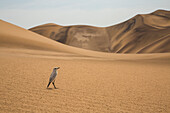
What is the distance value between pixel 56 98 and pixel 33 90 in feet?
4.41

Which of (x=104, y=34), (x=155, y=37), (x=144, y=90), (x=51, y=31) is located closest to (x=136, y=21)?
(x=104, y=34)

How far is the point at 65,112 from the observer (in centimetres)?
503

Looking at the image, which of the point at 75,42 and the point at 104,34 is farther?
the point at 104,34

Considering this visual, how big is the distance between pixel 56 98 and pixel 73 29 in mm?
92164

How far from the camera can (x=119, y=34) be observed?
3401 inches

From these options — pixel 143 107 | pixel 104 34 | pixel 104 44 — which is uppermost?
pixel 104 34

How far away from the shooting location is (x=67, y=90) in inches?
290

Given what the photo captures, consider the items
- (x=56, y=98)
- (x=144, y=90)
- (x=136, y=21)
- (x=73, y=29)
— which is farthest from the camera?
(x=73, y=29)

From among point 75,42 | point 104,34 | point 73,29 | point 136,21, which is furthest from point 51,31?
point 136,21

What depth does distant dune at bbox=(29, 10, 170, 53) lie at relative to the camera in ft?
219

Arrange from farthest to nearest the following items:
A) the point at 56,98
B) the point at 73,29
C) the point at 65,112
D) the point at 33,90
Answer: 1. the point at 73,29
2. the point at 33,90
3. the point at 56,98
4. the point at 65,112

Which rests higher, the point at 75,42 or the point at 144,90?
the point at 75,42

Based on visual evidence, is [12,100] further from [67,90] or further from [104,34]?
[104,34]

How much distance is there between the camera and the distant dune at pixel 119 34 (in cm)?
6684
